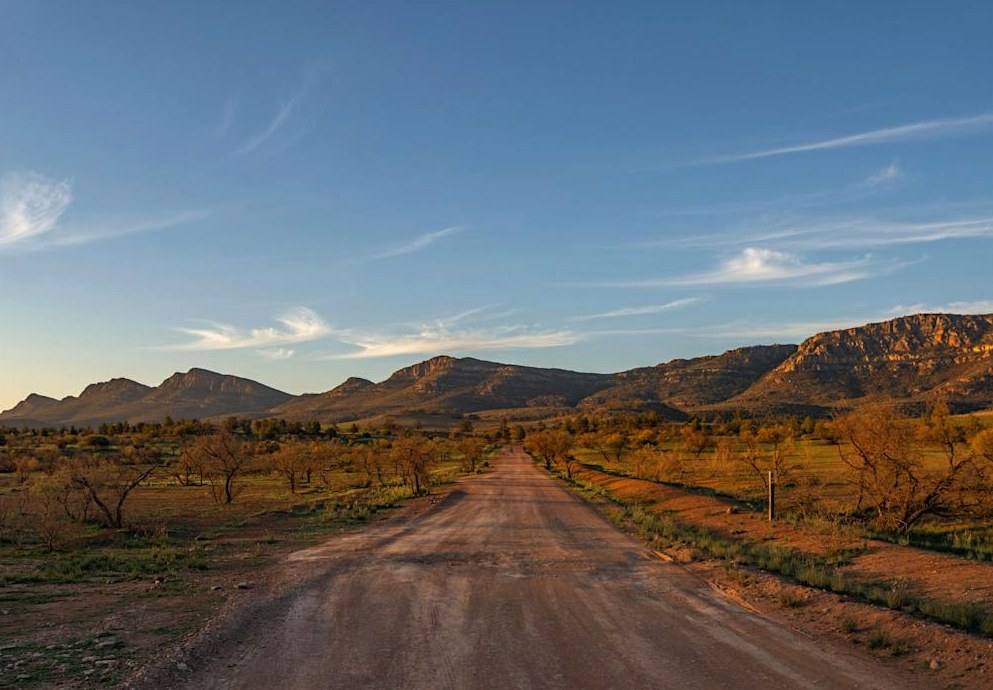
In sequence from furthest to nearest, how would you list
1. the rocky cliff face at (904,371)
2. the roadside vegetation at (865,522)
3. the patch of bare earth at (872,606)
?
the rocky cliff face at (904,371) < the roadside vegetation at (865,522) < the patch of bare earth at (872,606)

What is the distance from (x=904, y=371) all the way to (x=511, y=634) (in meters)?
193

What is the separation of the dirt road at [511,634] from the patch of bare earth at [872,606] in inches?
22.9

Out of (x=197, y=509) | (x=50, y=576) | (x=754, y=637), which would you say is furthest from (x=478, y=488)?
(x=754, y=637)

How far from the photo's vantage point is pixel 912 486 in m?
21.5

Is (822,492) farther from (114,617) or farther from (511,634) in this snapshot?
(114,617)

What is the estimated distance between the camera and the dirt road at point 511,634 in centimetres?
823

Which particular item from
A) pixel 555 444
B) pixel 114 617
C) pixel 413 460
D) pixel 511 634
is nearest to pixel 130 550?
pixel 114 617

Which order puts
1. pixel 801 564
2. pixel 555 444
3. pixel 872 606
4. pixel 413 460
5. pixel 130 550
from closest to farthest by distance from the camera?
pixel 872 606 → pixel 801 564 → pixel 130 550 → pixel 413 460 → pixel 555 444

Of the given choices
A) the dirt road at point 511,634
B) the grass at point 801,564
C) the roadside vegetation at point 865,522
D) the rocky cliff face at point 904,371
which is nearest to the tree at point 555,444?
the roadside vegetation at point 865,522

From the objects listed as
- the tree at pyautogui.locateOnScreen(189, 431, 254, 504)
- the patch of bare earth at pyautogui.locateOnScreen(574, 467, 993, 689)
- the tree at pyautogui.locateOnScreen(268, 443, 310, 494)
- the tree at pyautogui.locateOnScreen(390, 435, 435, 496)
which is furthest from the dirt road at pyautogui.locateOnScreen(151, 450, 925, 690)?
the tree at pyautogui.locateOnScreen(268, 443, 310, 494)

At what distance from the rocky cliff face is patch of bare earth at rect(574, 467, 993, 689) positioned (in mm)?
142084

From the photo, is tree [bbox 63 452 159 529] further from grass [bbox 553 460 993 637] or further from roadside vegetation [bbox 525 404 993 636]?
roadside vegetation [bbox 525 404 993 636]

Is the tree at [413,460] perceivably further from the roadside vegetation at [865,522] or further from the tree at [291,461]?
the roadside vegetation at [865,522]

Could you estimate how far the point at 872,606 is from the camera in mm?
11188
